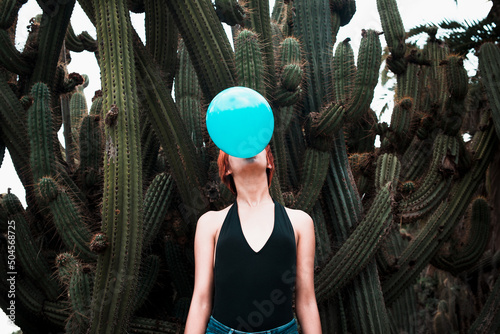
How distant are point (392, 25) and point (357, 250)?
2.87m

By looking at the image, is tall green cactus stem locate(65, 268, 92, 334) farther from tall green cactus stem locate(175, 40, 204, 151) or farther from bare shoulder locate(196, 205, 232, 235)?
tall green cactus stem locate(175, 40, 204, 151)

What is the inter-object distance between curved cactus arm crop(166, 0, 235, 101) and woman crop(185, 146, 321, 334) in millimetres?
1423

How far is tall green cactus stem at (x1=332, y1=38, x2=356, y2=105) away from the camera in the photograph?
4902mm

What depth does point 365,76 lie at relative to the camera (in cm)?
474

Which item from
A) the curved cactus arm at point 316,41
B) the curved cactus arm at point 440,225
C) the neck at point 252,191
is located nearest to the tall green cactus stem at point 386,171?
the curved cactus arm at point 316,41

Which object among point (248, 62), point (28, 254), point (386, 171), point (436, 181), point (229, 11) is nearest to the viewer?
point (248, 62)

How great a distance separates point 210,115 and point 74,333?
212 centimetres

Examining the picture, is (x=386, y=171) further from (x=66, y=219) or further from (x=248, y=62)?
(x=66, y=219)

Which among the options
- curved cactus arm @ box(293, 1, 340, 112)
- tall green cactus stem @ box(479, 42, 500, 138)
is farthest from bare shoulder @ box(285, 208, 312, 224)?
tall green cactus stem @ box(479, 42, 500, 138)

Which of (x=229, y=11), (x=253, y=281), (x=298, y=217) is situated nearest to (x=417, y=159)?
(x=229, y=11)

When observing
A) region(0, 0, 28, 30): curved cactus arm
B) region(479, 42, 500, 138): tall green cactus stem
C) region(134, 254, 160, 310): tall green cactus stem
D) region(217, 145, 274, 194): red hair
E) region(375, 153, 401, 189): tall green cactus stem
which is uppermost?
region(0, 0, 28, 30): curved cactus arm

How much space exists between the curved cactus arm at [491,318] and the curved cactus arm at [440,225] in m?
0.78

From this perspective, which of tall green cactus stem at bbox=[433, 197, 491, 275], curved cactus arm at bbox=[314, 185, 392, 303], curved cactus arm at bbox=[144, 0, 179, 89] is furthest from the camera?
tall green cactus stem at bbox=[433, 197, 491, 275]

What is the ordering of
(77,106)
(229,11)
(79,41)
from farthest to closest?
(77,106) < (79,41) < (229,11)
